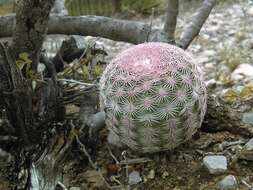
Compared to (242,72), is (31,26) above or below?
above

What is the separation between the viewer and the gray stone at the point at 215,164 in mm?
1630

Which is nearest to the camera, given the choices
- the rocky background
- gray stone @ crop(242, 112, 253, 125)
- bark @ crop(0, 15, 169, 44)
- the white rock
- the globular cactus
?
the globular cactus

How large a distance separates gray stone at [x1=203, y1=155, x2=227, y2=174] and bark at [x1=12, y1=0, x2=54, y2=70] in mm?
693

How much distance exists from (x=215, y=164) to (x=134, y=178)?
0.84 feet

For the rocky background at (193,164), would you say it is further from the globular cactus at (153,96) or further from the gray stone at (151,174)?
the globular cactus at (153,96)

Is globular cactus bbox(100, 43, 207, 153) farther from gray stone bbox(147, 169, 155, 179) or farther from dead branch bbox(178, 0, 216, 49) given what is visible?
dead branch bbox(178, 0, 216, 49)

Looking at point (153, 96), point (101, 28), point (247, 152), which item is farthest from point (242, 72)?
point (153, 96)

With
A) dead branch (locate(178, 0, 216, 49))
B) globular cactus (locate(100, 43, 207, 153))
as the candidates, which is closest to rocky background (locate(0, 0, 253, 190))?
globular cactus (locate(100, 43, 207, 153))

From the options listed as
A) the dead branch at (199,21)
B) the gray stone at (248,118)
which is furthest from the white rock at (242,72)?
the gray stone at (248,118)

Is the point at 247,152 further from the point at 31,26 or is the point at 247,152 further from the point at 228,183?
the point at 31,26

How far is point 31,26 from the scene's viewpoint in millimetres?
1808

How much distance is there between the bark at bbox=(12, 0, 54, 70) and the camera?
1770 millimetres

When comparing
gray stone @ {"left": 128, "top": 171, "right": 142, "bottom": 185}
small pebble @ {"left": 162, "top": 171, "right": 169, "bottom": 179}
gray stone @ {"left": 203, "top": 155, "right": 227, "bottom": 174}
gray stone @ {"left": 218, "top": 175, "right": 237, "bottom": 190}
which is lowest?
gray stone @ {"left": 128, "top": 171, "right": 142, "bottom": 185}

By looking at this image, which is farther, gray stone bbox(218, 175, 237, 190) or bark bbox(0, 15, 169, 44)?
bark bbox(0, 15, 169, 44)
